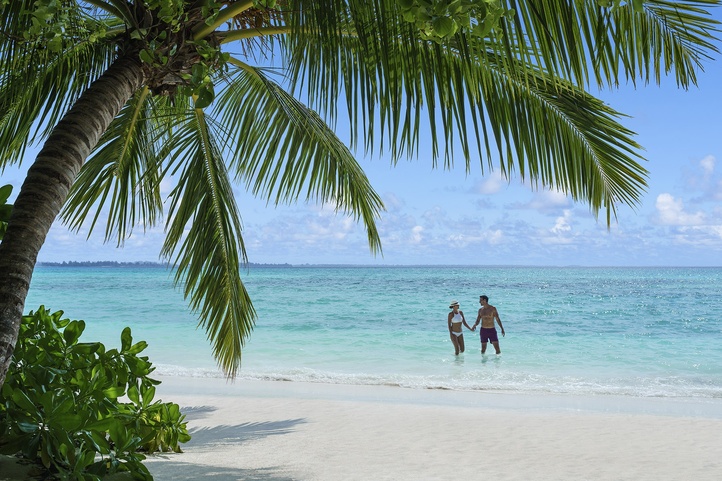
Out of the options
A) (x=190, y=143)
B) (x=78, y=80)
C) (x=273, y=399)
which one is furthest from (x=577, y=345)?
(x=78, y=80)

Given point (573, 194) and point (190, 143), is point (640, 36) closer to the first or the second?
point (573, 194)

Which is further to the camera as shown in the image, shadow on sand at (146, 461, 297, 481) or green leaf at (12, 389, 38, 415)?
shadow on sand at (146, 461, 297, 481)

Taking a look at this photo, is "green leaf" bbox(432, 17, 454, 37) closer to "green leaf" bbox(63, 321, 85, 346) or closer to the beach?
"green leaf" bbox(63, 321, 85, 346)

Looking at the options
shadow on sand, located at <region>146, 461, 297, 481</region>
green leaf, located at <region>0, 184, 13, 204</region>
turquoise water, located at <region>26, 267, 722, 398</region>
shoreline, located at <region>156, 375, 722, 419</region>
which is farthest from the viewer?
turquoise water, located at <region>26, 267, 722, 398</region>

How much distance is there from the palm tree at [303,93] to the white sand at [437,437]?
5.51 ft

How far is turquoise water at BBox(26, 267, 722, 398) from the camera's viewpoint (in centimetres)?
1269

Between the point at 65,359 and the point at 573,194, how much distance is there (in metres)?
2.72

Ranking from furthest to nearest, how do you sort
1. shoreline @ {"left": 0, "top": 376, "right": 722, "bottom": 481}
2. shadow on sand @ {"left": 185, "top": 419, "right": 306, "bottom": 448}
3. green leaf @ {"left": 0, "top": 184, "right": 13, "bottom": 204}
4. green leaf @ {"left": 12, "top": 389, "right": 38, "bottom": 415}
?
1. shadow on sand @ {"left": 185, "top": 419, "right": 306, "bottom": 448}
2. shoreline @ {"left": 0, "top": 376, "right": 722, "bottom": 481}
3. green leaf @ {"left": 0, "top": 184, "right": 13, "bottom": 204}
4. green leaf @ {"left": 12, "top": 389, "right": 38, "bottom": 415}

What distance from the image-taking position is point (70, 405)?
7.25ft

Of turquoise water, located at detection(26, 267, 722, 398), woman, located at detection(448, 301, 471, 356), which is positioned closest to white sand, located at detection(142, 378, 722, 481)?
turquoise water, located at detection(26, 267, 722, 398)

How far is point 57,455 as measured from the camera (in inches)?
97.0

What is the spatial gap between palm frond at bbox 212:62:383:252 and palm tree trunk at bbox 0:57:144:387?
242cm

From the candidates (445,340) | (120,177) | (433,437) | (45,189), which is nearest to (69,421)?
(45,189)

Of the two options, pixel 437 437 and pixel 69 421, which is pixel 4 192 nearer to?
pixel 69 421
